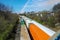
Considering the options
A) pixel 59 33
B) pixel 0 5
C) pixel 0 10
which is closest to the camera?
pixel 59 33

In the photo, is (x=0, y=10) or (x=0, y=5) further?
(x=0, y=5)

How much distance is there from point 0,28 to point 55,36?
9.70 m

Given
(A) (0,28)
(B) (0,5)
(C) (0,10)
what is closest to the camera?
(A) (0,28)

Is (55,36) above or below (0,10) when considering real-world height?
above

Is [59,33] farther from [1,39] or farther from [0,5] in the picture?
[0,5]

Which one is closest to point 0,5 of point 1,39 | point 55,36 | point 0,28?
point 0,28

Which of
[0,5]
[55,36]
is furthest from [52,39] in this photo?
[0,5]

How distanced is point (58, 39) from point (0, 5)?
17.2 m

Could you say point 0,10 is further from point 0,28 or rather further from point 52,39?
point 52,39

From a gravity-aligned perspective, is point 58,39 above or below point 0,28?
above

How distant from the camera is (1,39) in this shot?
7410mm

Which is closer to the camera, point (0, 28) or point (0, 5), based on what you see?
point (0, 28)

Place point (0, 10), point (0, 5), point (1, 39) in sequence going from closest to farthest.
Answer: point (1, 39)
point (0, 10)
point (0, 5)

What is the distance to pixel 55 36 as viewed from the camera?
763mm
